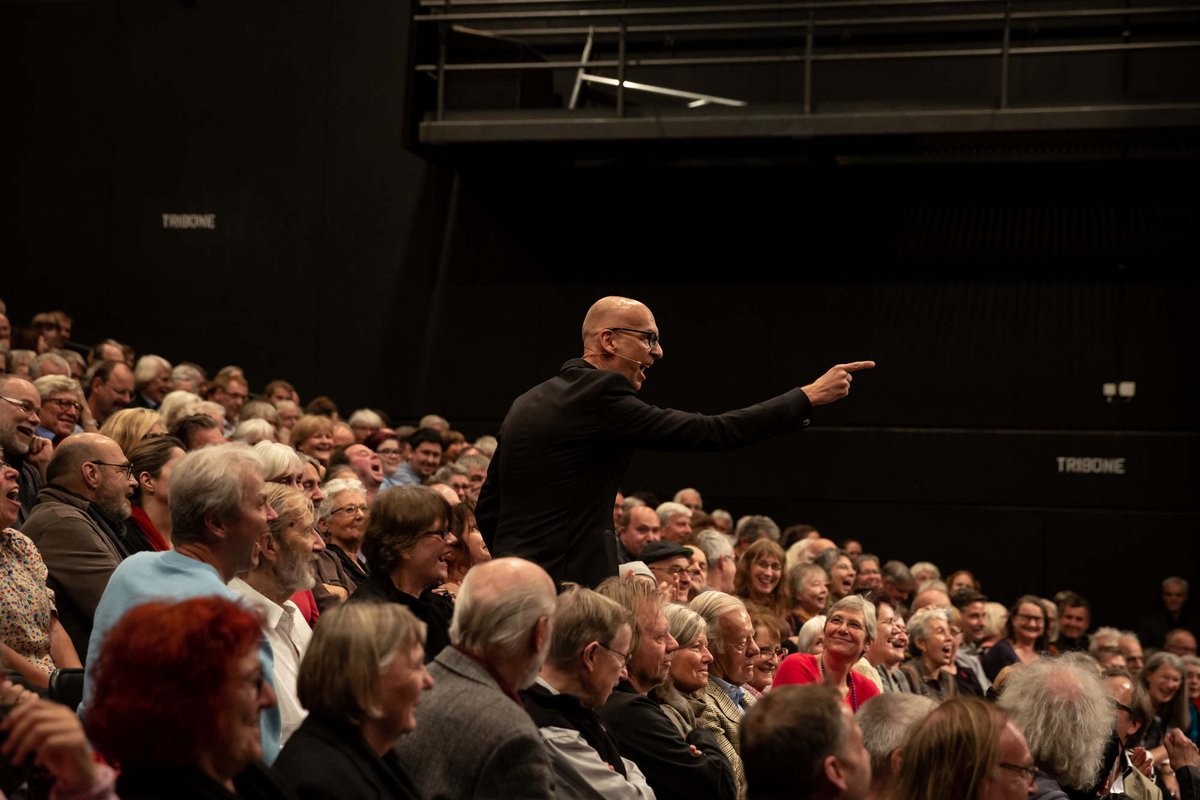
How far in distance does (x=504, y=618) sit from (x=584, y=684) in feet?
1.49

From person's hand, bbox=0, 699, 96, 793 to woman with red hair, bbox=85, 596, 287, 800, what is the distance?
17 cm

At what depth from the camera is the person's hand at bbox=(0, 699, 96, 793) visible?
5.44ft

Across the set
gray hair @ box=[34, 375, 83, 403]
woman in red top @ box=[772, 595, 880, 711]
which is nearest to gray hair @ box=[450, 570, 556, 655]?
woman in red top @ box=[772, 595, 880, 711]

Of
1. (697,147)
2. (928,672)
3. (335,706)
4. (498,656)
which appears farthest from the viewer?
(697,147)

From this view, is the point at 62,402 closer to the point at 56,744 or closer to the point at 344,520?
the point at 344,520

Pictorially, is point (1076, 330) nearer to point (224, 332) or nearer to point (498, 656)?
point (224, 332)

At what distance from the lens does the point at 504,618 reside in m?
2.45

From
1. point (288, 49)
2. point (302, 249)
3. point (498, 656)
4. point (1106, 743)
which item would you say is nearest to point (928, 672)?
point (1106, 743)

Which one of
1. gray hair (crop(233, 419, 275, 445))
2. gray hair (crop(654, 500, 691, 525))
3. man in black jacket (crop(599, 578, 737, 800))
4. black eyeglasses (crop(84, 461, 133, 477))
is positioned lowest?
man in black jacket (crop(599, 578, 737, 800))

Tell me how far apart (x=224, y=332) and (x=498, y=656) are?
29.1 feet

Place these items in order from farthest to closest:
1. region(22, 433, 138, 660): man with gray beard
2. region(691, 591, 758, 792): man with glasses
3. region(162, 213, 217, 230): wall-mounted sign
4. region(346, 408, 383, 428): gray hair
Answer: region(162, 213, 217, 230): wall-mounted sign < region(346, 408, 383, 428): gray hair < region(691, 591, 758, 792): man with glasses < region(22, 433, 138, 660): man with gray beard

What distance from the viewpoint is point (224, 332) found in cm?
1086

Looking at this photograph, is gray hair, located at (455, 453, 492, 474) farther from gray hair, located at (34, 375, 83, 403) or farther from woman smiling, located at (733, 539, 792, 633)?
gray hair, located at (34, 375, 83, 403)

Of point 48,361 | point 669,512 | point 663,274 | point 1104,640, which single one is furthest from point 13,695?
point 663,274
